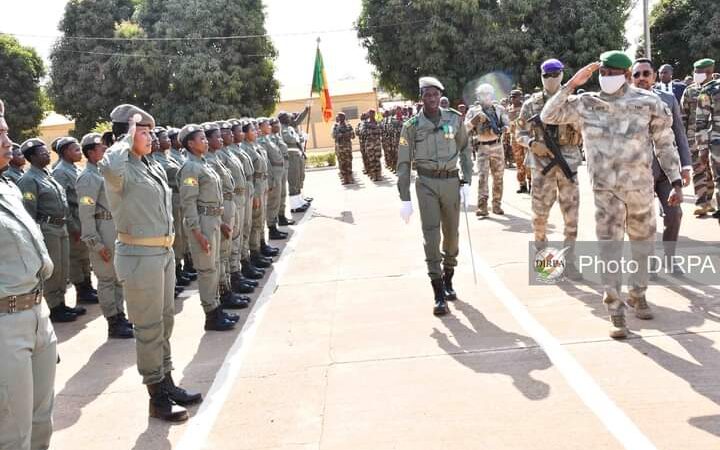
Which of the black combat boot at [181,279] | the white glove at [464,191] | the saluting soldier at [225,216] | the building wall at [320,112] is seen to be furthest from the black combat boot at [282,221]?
the building wall at [320,112]

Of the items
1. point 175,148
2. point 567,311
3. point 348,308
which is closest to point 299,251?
point 175,148

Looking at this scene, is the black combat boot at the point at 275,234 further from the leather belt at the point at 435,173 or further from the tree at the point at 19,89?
the tree at the point at 19,89

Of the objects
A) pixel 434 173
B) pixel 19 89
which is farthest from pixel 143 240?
pixel 19 89

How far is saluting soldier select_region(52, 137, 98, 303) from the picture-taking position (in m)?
7.45

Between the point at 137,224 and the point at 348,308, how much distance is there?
2.75 metres

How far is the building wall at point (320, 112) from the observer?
44438 mm

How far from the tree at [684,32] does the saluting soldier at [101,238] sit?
2745 centimetres

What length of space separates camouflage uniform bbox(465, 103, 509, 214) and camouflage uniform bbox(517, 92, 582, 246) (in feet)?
12.3

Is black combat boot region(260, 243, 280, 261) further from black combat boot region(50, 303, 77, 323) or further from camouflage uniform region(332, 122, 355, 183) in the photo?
camouflage uniform region(332, 122, 355, 183)

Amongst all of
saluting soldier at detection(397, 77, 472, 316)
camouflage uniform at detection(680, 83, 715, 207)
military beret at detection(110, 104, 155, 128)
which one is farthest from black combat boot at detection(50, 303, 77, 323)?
camouflage uniform at detection(680, 83, 715, 207)

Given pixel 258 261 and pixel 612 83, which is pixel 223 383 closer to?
pixel 612 83

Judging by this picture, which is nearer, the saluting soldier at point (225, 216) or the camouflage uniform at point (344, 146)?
the saluting soldier at point (225, 216)

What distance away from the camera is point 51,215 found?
7039mm

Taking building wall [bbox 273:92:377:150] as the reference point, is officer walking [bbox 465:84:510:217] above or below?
below
